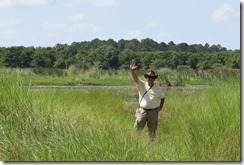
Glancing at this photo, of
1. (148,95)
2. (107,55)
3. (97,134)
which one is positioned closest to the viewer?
(97,134)

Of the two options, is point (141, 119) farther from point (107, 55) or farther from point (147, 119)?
point (107, 55)

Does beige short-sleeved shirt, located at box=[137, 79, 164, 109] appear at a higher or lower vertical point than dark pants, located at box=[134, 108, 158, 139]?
higher

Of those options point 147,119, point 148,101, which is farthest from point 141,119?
point 148,101

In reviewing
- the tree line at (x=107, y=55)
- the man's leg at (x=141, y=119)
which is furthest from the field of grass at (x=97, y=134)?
the tree line at (x=107, y=55)

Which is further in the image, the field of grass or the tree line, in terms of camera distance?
the tree line

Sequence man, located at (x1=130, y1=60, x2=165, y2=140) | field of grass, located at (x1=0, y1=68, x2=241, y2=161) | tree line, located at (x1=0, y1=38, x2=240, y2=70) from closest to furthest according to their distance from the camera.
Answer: field of grass, located at (x1=0, y1=68, x2=241, y2=161) < man, located at (x1=130, y1=60, x2=165, y2=140) < tree line, located at (x1=0, y1=38, x2=240, y2=70)

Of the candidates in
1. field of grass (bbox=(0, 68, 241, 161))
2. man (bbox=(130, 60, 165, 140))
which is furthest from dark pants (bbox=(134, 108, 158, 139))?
field of grass (bbox=(0, 68, 241, 161))

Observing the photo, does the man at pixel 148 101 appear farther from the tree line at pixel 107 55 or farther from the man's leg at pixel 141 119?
the tree line at pixel 107 55

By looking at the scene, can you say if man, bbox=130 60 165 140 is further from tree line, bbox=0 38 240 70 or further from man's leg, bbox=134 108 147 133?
tree line, bbox=0 38 240 70

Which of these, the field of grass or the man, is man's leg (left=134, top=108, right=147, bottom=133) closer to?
the man

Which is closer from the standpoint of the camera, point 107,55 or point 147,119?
Answer: point 147,119

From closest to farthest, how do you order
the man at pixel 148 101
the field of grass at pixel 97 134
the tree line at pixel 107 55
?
1. the field of grass at pixel 97 134
2. the man at pixel 148 101
3. the tree line at pixel 107 55

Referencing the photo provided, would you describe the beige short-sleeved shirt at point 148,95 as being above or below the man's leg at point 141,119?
above

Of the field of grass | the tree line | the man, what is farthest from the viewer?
the tree line
